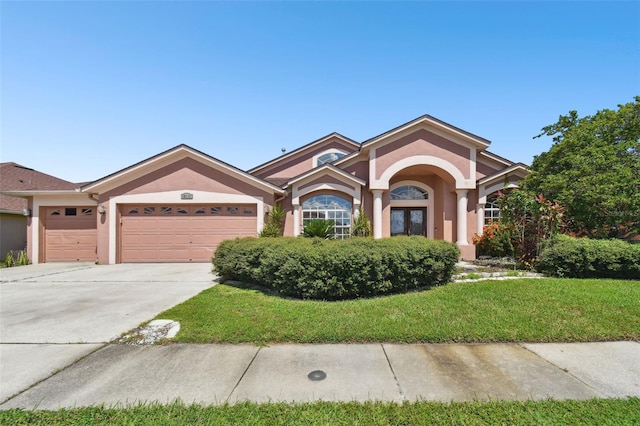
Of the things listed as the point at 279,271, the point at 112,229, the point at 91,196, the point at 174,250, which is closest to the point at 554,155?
the point at 279,271

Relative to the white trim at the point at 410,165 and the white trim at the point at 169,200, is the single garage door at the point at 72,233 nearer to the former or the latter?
the white trim at the point at 169,200

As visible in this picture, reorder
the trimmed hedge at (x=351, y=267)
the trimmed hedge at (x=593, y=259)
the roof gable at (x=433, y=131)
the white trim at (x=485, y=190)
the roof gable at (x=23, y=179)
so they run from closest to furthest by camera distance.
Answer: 1. the trimmed hedge at (x=351, y=267)
2. the trimmed hedge at (x=593, y=259)
3. the roof gable at (x=433, y=131)
4. the white trim at (x=485, y=190)
5. the roof gable at (x=23, y=179)

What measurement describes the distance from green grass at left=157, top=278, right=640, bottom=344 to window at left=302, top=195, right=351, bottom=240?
6959 millimetres

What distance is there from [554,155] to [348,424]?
1357cm

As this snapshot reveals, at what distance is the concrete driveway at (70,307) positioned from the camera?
3.76 meters

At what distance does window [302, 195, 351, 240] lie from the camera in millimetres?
13375

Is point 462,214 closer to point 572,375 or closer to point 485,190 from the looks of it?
point 485,190

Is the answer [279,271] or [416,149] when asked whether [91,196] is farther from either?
[416,149]

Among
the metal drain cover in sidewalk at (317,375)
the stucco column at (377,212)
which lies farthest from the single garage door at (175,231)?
the metal drain cover in sidewalk at (317,375)

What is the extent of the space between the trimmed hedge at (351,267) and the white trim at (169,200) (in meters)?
5.34

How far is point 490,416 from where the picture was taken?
2551mm

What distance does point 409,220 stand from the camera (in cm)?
1489

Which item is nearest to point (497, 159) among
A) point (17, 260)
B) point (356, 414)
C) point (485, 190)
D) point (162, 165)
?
point (485, 190)

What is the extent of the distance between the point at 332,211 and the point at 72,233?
41.0ft
